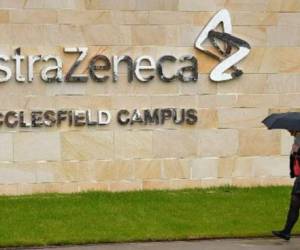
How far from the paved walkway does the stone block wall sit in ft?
12.7

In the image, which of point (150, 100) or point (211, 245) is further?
point (150, 100)

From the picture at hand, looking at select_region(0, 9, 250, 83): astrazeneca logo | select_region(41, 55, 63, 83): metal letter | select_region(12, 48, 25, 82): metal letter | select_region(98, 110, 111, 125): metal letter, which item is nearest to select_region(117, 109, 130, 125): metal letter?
select_region(98, 110, 111, 125): metal letter

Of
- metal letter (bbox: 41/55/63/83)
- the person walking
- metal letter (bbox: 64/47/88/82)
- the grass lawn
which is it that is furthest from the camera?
metal letter (bbox: 64/47/88/82)

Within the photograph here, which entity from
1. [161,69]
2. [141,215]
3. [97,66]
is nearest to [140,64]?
[161,69]

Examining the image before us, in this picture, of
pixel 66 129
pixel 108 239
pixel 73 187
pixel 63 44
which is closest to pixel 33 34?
pixel 63 44

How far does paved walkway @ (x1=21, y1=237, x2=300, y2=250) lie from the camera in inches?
358

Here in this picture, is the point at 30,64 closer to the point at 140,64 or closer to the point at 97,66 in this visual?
the point at 97,66

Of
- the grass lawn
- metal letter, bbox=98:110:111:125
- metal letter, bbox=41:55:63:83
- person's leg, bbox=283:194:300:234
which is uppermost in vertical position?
metal letter, bbox=41:55:63:83

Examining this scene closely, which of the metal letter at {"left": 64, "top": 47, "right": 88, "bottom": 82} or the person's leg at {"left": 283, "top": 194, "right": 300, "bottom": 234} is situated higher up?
the metal letter at {"left": 64, "top": 47, "right": 88, "bottom": 82}

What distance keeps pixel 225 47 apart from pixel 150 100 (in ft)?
5.45

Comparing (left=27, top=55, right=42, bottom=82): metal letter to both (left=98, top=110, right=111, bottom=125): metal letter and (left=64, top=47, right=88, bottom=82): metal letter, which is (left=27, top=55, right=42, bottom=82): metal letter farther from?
(left=98, top=110, right=111, bottom=125): metal letter

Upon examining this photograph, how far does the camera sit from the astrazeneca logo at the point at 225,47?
44.0 ft

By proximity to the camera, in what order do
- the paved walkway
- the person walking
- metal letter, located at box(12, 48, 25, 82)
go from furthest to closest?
metal letter, located at box(12, 48, 25, 82) → the person walking → the paved walkway

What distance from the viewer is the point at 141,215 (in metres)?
11.0
